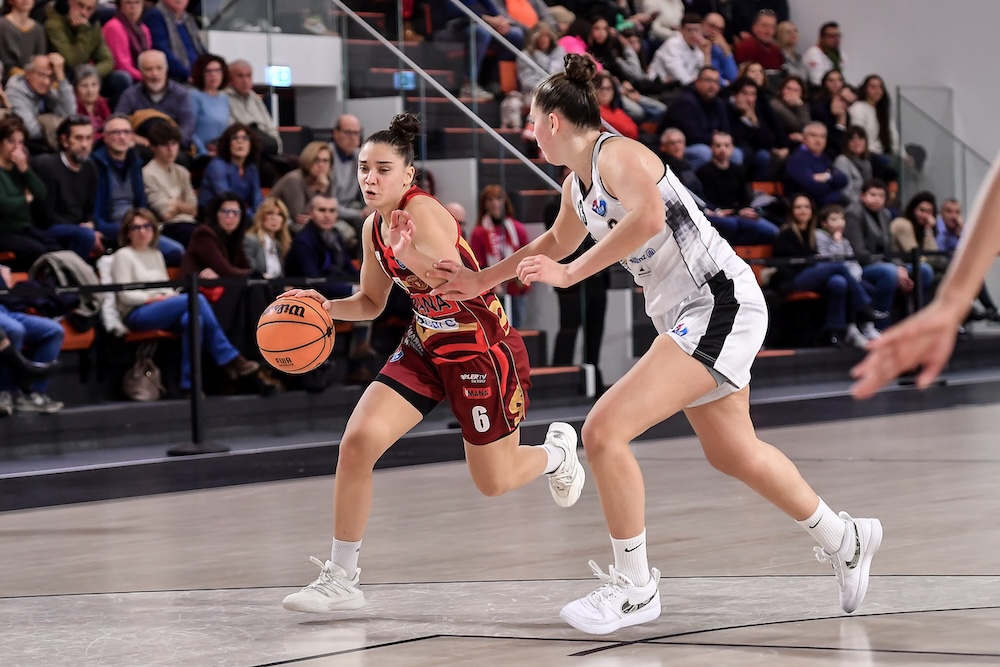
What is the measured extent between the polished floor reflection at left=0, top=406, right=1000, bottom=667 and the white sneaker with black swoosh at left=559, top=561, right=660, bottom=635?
0.17 ft

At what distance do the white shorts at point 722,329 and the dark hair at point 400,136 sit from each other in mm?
1024

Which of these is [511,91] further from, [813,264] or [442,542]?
[442,542]

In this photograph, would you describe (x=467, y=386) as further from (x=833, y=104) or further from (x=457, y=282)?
(x=833, y=104)

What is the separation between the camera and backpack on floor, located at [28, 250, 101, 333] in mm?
8750

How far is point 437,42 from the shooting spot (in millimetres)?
11875

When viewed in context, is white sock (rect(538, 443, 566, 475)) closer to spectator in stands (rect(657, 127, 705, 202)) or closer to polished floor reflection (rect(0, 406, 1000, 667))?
polished floor reflection (rect(0, 406, 1000, 667))

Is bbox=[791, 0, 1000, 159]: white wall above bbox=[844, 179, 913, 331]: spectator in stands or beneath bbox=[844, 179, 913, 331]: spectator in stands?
above

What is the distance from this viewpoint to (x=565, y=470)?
5.59 metres

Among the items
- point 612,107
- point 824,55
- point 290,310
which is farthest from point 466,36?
point 290,310

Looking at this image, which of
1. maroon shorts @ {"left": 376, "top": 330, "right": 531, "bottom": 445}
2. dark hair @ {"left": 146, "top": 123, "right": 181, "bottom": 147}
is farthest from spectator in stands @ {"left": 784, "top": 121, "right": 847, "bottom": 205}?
maroon shorts @ {"left": 376, "top": 330, "right": 531, "bottom": 445}

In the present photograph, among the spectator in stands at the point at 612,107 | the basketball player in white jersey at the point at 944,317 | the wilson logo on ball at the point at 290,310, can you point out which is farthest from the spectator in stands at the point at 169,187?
the basketball player in white jersey at the point at 944,317

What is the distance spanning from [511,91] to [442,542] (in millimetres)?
6625

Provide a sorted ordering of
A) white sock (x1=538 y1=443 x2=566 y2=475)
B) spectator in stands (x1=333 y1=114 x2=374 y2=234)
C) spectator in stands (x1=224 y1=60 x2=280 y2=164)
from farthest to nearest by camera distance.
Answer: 1. spectator in stands (x1=224 y1=60 x2=280 y2=164)
2. spectator in stands (x1=333 y1=114 x2=374 y2=234)
3. white sock (x1=538 y1=443 x2=566 y2=475)

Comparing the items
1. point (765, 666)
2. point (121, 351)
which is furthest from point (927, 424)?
point (765, 666)
